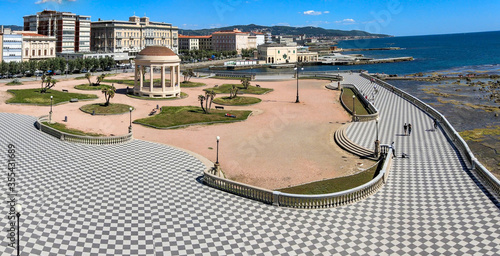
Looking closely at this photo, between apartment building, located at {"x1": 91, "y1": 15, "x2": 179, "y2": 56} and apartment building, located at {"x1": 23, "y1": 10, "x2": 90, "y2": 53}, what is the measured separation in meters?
10.6

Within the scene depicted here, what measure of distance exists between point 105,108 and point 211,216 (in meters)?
40.9

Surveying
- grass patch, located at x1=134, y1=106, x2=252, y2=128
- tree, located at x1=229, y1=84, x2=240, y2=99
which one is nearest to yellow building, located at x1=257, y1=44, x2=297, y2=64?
tree, located at x1=229, y1=84, x2=240, y2=99

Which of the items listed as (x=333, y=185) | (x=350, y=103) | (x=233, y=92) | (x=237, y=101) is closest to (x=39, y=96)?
(x=233, y=92)

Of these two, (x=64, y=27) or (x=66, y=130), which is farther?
(x=64, y=27)

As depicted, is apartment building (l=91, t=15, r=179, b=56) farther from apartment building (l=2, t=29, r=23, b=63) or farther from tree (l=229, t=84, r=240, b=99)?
tree (l=229, t=84, r=240, b=99)

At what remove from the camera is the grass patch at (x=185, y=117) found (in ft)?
156

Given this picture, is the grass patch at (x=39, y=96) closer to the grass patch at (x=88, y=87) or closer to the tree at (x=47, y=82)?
the tree at (x=47, y=82)

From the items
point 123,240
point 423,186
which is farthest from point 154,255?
point 423,186

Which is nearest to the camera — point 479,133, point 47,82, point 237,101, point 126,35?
point 479,133

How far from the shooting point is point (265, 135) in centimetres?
4250

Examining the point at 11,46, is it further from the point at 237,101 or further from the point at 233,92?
the point at 237,101

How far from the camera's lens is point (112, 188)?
2405cm

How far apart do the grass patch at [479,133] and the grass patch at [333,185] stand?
22798mm

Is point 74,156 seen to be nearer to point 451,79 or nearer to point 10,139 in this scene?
point 10,139
